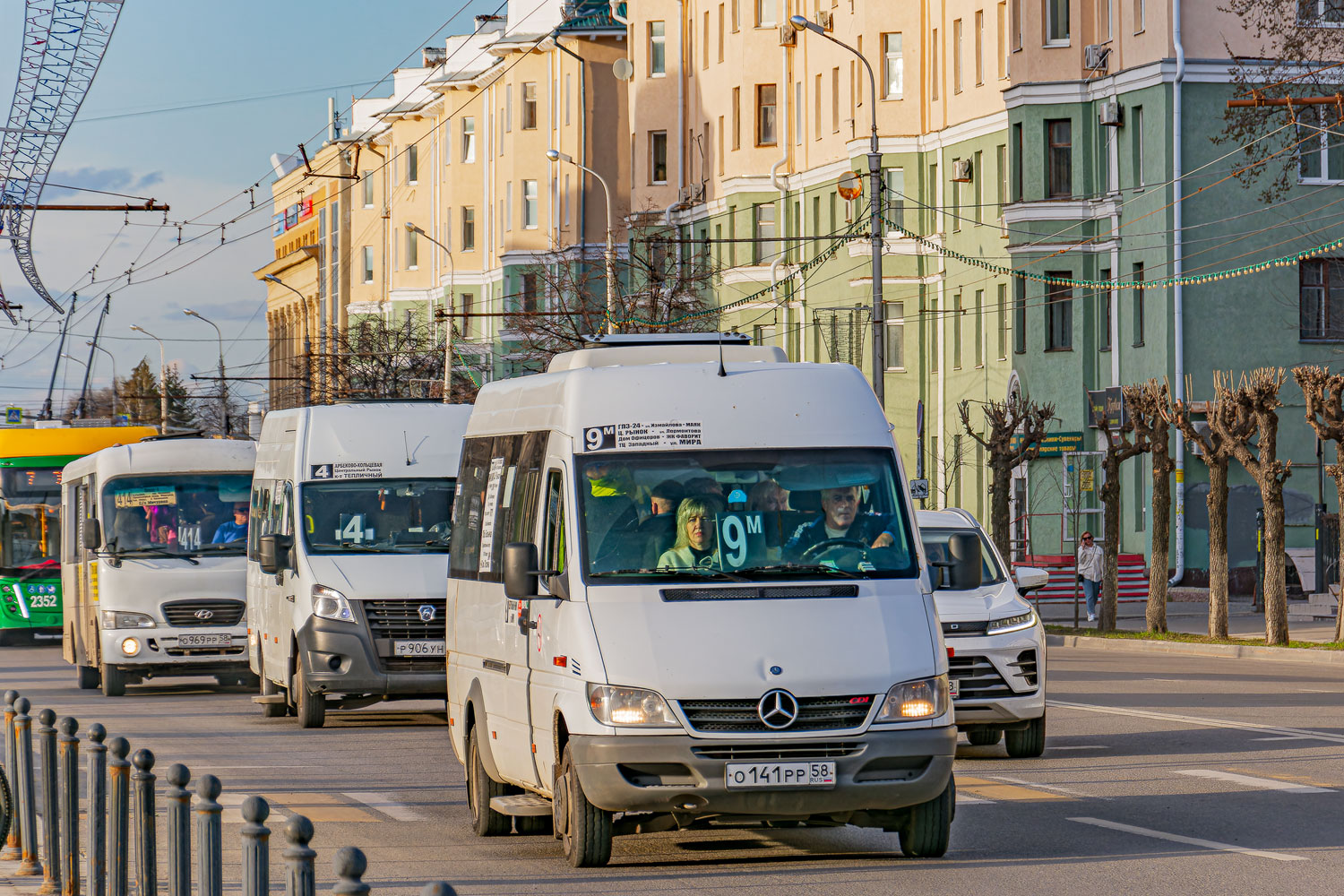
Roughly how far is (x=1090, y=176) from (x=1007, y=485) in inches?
480

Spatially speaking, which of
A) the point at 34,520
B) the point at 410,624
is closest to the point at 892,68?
the point at 34,520

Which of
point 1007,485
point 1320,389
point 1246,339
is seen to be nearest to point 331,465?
point 1320,389

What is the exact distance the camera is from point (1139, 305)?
4919 cm

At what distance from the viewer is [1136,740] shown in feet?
57.1

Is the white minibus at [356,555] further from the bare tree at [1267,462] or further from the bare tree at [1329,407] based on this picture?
the bare tree at [1267,462]

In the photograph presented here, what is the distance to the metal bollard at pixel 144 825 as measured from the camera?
806cm

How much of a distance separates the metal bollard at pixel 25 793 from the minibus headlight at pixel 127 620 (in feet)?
46.0

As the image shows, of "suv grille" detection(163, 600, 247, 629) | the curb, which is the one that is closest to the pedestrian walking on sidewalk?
the curb

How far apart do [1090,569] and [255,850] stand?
3539cm

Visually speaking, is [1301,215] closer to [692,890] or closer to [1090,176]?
[1090,176]

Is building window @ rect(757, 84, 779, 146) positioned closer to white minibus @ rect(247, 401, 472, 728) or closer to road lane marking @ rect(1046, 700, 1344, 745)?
white minibus @ rect(247, 401, 472, 728)

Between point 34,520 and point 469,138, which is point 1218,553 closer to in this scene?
point 34,520

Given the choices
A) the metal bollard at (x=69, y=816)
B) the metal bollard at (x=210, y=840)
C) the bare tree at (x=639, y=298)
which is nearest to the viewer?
the metal bollard at (x=210, y=840)

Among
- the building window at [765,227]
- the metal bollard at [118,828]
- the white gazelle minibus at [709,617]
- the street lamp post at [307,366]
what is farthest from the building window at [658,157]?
the metal bollard at [118,828]
